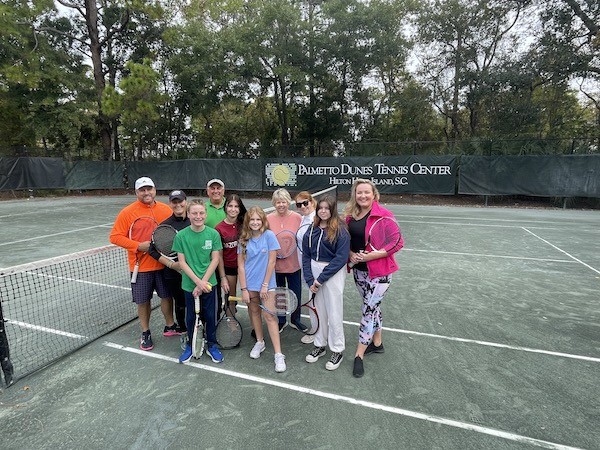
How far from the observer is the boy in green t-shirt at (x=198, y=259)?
340cm

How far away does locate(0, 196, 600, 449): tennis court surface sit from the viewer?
258cm

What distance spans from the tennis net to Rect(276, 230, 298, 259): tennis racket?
2.17m

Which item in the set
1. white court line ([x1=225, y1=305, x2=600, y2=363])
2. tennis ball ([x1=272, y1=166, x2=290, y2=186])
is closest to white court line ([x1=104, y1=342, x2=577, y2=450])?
white court line ([x1=225, y1=305, x2=600, y2=363])

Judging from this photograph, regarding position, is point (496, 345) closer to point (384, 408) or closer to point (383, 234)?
point (384, 408)

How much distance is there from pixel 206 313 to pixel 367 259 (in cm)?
175

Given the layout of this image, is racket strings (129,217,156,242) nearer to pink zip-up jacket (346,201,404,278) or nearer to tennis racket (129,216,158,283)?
tennis racket (129,216,158,283)

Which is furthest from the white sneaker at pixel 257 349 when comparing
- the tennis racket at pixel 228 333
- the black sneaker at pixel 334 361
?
the black sneaker at pixel 334 361

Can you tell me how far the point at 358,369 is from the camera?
10.9ft

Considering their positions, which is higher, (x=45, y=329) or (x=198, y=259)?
(x=198, y=259)

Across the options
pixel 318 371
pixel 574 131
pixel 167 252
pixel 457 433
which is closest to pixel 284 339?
pixel 318 371

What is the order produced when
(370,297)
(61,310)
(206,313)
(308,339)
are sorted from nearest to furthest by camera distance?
(370,297) → (206,313) → (308,339) → (61,310)

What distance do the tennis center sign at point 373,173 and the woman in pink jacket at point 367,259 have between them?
15107 millimetres

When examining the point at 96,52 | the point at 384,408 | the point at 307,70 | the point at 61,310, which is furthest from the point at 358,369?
the point at 96,52

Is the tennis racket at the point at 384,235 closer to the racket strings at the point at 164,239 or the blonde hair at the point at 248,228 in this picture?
the blonde hair at the point at 248,228
